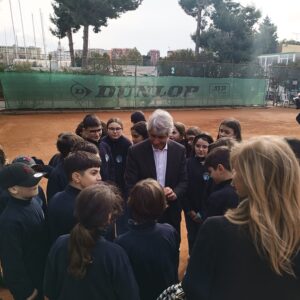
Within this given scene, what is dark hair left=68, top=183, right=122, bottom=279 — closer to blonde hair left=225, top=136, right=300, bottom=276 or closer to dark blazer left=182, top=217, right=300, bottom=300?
dark blazer left=182, top=217, right=300, bottom=300

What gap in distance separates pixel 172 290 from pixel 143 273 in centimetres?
29

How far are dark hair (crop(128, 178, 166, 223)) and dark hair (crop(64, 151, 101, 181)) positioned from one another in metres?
0.64

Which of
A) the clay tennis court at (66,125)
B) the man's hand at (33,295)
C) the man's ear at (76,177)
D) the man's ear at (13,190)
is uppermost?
the man's ear at (76,177)

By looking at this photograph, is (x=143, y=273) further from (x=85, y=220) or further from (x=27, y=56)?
(x=27, y=56)

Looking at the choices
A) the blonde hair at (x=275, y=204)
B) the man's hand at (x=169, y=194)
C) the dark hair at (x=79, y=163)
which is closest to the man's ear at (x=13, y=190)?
the dark hair at (x=79, y=163)

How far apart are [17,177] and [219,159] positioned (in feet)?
5.96

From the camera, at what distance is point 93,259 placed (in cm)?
193

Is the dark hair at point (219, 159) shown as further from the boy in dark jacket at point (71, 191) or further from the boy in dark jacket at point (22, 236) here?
the boy in dark jacket at point (22, 236)

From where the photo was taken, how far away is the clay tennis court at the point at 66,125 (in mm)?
11023

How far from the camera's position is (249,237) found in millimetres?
1431

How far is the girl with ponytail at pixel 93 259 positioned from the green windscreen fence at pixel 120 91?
60.1 ft

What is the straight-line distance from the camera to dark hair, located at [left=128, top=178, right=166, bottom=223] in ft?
7.36

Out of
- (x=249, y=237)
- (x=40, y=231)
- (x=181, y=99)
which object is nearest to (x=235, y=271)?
(x=249, y=237)

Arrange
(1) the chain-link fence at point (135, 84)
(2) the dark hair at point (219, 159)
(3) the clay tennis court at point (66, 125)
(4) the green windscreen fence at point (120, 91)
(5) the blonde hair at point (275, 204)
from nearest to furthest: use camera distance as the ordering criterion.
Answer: (5) the blonde hair at point (275, 204), (2) the dark hair at point (219, 159), (3) the clay tennis court at point (66, 125), (4) the green windscreen fence at point (120, 91), (1) the chain-link fence at point (135, 84)
